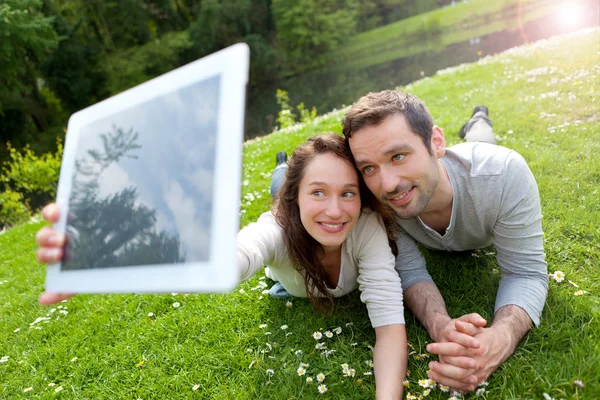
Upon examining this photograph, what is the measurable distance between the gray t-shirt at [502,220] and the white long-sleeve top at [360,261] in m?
0.38

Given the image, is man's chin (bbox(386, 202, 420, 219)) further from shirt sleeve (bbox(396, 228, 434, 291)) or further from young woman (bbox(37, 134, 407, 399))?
shirt sleeve (bbox(396, 228, 434, 291))

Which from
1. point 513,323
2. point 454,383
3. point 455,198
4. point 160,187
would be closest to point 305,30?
point 455,198

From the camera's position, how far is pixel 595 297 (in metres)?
2.66

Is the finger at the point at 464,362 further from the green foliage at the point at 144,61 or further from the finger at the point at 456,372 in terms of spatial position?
the green foliage at the point at 144,61

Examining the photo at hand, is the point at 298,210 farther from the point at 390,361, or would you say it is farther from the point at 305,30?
the point at 305,30

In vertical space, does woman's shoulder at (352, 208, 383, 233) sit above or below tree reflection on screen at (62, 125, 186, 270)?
above

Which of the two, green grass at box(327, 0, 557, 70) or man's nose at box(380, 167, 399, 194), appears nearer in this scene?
man's nose at box(380, 167, 399, 194)

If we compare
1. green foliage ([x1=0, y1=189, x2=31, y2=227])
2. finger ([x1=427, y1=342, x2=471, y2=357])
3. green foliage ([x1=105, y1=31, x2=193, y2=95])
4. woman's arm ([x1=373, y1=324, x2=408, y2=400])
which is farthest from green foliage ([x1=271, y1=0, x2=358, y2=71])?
finger ([x1=427, y1=342, x2=471, y2=357])

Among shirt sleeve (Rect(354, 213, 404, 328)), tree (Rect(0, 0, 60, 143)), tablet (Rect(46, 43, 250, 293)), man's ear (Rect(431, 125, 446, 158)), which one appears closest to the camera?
tablet (Rect(46, 43, 250, 293))

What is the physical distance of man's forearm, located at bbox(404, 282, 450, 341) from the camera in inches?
104

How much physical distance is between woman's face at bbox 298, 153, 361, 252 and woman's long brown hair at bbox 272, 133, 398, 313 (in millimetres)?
83

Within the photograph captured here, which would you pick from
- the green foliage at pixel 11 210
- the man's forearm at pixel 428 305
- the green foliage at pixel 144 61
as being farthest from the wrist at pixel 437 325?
the green foliage at pixel 144 61

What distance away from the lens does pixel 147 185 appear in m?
1.56

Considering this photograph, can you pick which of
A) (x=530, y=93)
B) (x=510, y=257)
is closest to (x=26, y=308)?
(x=510, y=257)
